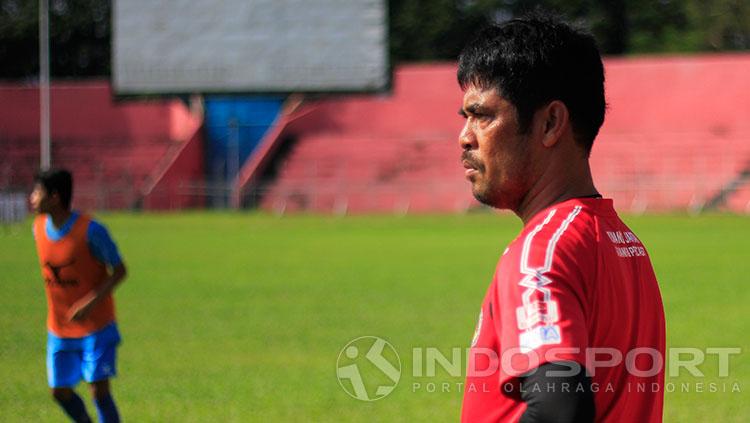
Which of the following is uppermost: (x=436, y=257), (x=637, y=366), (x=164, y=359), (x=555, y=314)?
(x=555, y=314)

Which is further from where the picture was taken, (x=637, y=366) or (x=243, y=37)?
(x=243, y=37)

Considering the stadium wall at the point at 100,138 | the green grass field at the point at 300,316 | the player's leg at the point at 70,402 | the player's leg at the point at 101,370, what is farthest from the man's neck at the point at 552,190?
the stadium wall at the point at 100,138

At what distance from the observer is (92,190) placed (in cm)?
4069

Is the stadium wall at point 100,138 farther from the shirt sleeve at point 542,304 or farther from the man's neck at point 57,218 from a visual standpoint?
the shirt sleeve at point 542,304

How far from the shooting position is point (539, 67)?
204cm

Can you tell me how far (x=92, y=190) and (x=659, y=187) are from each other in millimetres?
19238

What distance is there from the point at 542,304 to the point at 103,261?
5318 millimetres

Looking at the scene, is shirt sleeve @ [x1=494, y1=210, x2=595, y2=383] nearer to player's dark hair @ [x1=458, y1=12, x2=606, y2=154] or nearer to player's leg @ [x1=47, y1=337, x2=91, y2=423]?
player's dark hair @ [x1=458, y1=12, x2=606, y2=154]

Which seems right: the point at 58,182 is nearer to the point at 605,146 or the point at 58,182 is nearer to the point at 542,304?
the point at 542,304

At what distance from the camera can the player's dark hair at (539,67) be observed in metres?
2.04

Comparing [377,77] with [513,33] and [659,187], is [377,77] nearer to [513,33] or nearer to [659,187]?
[659,187]

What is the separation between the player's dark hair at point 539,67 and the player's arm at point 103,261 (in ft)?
16.0

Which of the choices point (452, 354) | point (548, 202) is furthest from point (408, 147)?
point (548, 202)

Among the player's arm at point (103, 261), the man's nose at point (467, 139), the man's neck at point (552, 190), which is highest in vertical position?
the man's nose at point (467, 139)
